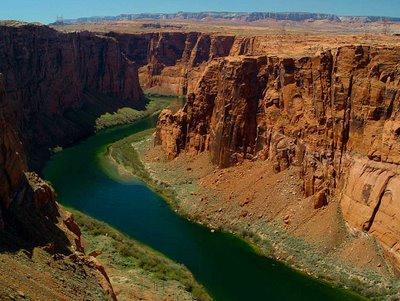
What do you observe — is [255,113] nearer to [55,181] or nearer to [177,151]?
[177,151]

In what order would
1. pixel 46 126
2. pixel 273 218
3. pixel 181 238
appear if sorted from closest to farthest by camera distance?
1. pixel 181 238
2. pixel 273 218
3. pixel 46 126

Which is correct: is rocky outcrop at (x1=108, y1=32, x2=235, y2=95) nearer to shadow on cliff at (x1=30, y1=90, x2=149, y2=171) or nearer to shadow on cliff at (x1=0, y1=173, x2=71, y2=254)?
shadow on cliff at (x1=30, y1=90, x2=149, y2=171)

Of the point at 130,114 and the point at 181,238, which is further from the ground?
the point at 181,238

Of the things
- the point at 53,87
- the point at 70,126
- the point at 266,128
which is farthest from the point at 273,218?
the point at 53,87

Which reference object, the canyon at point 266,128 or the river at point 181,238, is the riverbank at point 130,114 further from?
the river at point 181,238

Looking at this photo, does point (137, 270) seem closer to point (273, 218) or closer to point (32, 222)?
point (32, 222)

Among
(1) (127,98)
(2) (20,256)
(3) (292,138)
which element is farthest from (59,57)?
(2) (20,256)

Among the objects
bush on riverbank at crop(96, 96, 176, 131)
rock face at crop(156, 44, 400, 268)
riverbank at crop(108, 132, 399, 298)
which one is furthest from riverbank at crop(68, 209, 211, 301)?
bush on riverbank at crop(96, 96, 176, 131)

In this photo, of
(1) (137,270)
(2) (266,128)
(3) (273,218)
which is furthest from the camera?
(2) (266,128)
